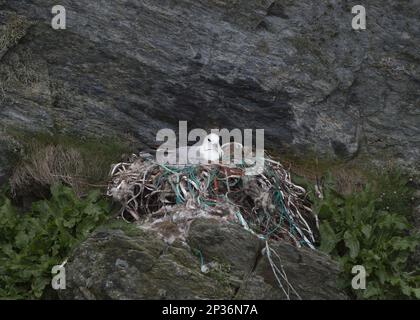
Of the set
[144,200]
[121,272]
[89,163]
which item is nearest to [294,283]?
[121,272]

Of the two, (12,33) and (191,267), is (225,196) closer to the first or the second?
(191,267)

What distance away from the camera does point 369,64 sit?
819 cm

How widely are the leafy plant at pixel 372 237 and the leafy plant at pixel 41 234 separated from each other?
2.07 m

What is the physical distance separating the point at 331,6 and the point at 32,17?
314 centimetres

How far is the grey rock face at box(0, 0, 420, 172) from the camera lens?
8.01 meters

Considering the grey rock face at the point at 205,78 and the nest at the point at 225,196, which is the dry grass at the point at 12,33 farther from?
the nest at the point at 225,196

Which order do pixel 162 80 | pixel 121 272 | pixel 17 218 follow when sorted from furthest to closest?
pixel 162 80 < pixel 17 218 < pixel 121 272

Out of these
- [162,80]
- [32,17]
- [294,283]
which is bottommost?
[294,283]

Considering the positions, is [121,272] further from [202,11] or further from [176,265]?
[202,11]

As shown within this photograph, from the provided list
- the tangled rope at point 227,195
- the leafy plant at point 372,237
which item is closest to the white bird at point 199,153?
the tangled rope at point 227,195

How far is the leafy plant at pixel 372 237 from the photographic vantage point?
6523 mm

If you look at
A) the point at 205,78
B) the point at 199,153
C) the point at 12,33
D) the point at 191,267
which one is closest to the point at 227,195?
the point at 199,153

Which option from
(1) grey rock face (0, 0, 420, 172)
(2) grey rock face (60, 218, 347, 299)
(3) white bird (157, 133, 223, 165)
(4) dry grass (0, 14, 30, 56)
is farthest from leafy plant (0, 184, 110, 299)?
(4) dry grass (0, 14, 30, 56)

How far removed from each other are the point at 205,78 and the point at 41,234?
2.43 m
